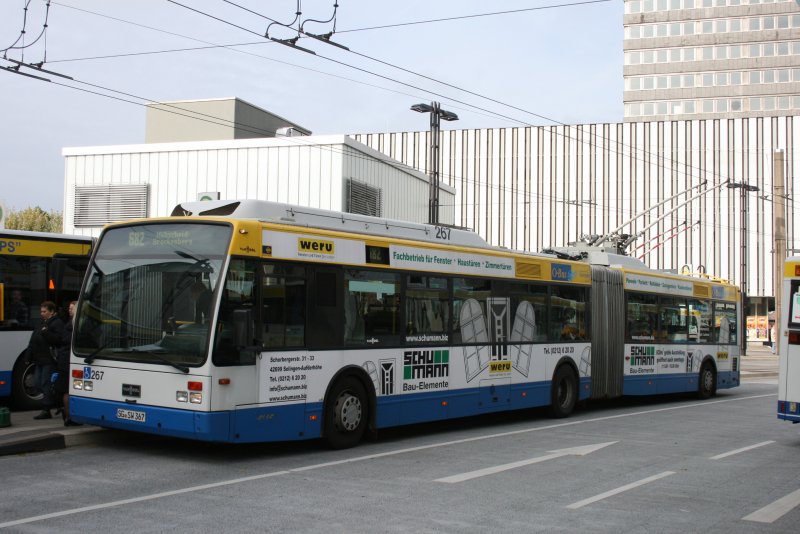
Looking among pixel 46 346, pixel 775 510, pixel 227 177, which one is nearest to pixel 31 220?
pixel 227 177

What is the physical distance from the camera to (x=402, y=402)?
1209cm

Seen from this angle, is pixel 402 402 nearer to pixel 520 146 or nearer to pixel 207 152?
pixel 207 152

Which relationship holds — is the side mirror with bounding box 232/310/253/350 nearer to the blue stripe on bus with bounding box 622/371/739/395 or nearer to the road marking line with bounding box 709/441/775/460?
the road marking line with bounding box 709/441/775/460

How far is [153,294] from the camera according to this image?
10008 mm

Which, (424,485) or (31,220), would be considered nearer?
(424,485)

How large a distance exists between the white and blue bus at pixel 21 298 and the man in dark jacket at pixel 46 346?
0.97 meters

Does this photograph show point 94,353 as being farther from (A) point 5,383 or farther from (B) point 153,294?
(A) point 5,383

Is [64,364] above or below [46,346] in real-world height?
below

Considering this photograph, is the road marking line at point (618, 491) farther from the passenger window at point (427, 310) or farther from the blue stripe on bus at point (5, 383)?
the blue stripe on bus at point (5, 383)

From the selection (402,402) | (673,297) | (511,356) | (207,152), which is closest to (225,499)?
(402,402)

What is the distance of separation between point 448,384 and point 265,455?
3.47 meters

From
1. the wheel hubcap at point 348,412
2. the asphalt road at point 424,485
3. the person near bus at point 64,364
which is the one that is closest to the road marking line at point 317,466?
the asphalt road at point 424,485

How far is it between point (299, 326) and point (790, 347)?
7.26 m

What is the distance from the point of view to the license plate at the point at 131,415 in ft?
32.3
